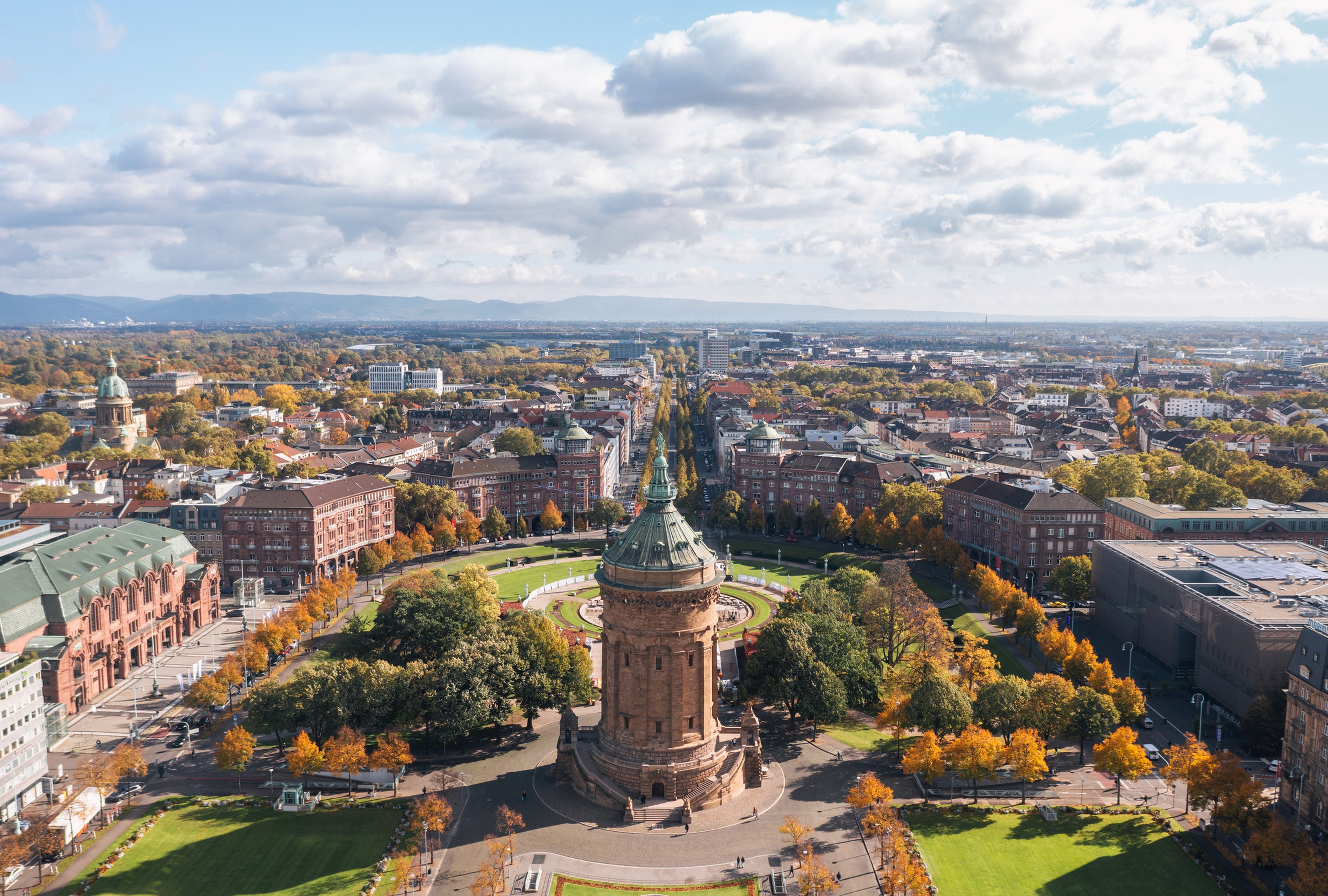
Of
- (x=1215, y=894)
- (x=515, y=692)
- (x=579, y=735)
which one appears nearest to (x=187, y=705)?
(x=515, y=692)

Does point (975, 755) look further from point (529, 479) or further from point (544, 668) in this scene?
point (529, 479)

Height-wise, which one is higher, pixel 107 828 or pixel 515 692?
pixel 515 692

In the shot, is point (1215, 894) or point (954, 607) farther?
point (954, 607)

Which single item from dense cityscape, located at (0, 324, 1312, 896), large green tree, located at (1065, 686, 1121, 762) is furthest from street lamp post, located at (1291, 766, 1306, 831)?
large green tree, located at (1065, 686, 1121, 762)

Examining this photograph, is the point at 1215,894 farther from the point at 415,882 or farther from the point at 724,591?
the point at 724,591


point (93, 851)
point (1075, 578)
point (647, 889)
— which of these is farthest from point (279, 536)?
point (1075, 578)

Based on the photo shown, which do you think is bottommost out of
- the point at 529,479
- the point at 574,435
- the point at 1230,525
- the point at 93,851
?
the point at 93,851

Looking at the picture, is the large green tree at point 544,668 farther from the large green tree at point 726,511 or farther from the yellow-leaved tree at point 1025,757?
the large green tree at point 726,511
